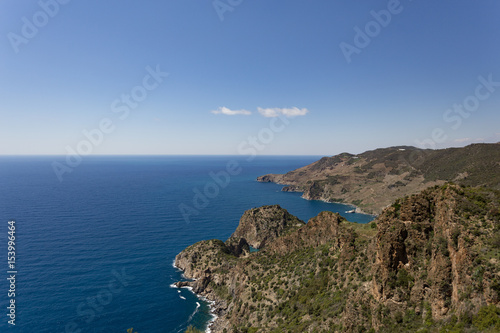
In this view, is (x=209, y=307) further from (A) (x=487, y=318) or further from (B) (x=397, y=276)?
(A) (x=487, y=318)

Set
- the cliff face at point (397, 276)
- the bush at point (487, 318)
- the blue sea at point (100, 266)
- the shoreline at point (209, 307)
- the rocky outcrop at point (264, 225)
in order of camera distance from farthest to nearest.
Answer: the rocky outcrop at point (264, 225) → the blue sea at point (100, 266) → the shoreline at point (209, 307) → the cliff face at point (397, 276) → the bush at point (487, 318)

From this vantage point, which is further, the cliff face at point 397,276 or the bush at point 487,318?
the cliff face at point 397,276

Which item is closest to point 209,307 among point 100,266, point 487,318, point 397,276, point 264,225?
point 100,266

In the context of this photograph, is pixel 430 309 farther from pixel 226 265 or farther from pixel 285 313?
pixel 226 265

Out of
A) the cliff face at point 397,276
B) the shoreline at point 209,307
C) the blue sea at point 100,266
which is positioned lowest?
the shoreline at point 209,307

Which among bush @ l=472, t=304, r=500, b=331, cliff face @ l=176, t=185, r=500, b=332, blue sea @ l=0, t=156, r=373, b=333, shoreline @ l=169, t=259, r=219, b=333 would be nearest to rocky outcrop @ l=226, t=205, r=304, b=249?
blue sea @ l=0, t=156, r=373, b=333

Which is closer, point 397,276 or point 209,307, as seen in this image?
point 397,276

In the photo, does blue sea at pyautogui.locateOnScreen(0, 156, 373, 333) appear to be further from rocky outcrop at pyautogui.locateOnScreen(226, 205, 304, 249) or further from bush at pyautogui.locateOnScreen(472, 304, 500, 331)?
bush at pyautogui.locateOnScreen(472, 304, 500, 331)

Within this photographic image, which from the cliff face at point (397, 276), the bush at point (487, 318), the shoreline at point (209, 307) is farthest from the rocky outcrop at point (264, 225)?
the bush at point (487, 318)

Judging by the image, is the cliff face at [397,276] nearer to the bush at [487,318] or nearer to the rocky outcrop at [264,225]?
the bush at [487,318]
